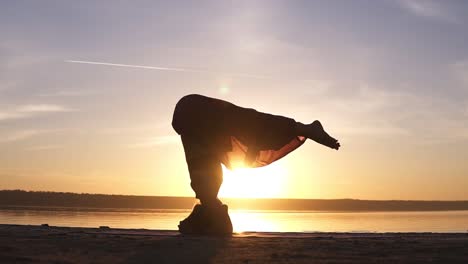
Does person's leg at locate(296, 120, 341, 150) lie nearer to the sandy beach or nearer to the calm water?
the sandy beach

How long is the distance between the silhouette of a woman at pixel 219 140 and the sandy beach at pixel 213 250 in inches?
99.5

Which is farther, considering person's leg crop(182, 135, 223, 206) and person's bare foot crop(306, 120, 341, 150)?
person's leg crop(182, 135, 223, 206)

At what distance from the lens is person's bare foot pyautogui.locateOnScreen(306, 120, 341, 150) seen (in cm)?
1330

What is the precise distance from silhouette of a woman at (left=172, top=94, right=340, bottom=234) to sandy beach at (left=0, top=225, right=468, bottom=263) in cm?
253

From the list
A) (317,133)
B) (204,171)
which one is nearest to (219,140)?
(204,171)

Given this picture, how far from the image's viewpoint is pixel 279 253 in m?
8.59

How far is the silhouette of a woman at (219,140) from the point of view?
43.9 feet

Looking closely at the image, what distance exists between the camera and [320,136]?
1337 centimetres

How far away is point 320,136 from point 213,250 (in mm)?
5046

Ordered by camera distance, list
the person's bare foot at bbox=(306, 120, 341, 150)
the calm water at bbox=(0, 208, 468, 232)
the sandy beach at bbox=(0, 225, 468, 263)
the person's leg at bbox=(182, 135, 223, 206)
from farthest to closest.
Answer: the calm water at bbox=(0, 208, 468, 232) → the person's leg at bbox=(182, 135, 223, 206) → the person's bare foot at bbox=(306, 120, 341, 150) → the sandy beach at bbox=(0, 225, 468, 263)

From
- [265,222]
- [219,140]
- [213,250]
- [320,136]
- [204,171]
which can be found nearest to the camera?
[213,250]

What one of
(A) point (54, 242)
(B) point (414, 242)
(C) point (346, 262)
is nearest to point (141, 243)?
(A) point (54, 242)

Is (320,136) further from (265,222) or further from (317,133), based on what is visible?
(265,222)

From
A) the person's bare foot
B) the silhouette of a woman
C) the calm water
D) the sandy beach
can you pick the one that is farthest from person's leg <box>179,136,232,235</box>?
the calm water
